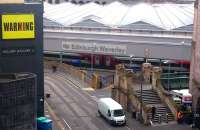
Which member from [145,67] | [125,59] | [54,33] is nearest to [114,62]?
[125,59]

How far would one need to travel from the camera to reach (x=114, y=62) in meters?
94.9

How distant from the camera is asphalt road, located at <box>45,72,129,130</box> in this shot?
59094 mm

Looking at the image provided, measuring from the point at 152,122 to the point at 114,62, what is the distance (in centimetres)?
3639

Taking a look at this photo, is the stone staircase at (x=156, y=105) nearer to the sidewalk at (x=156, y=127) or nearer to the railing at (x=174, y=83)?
the sidewalk at (x=156, y=127)

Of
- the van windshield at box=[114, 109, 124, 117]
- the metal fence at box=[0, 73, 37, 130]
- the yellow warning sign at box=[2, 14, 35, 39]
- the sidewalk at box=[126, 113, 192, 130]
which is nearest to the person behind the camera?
the metal fence at box=[0, 73, 37, 130]

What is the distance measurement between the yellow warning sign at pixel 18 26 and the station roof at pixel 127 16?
1810 inches

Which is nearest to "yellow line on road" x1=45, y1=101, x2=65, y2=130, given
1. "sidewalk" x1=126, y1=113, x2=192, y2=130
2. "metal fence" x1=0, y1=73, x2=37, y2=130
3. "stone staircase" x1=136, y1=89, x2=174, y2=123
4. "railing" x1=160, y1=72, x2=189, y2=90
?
"sidewalk" x1=126, y1=113, x2=192, y2=130

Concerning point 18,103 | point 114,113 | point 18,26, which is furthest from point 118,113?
point 18,103

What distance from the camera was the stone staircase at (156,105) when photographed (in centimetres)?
6006

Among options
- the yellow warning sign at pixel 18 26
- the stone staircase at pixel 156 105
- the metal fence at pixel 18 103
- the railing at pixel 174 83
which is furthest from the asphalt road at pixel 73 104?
the metal fence at pixel 18 103

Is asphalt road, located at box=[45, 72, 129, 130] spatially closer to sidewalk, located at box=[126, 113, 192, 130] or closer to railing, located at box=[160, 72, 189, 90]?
sidewalk, located at box=[126, 113, 192, 130]

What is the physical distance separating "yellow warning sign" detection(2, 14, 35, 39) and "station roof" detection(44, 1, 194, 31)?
151 ft

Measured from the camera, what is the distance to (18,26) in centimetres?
5459

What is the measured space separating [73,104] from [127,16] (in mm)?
45094
